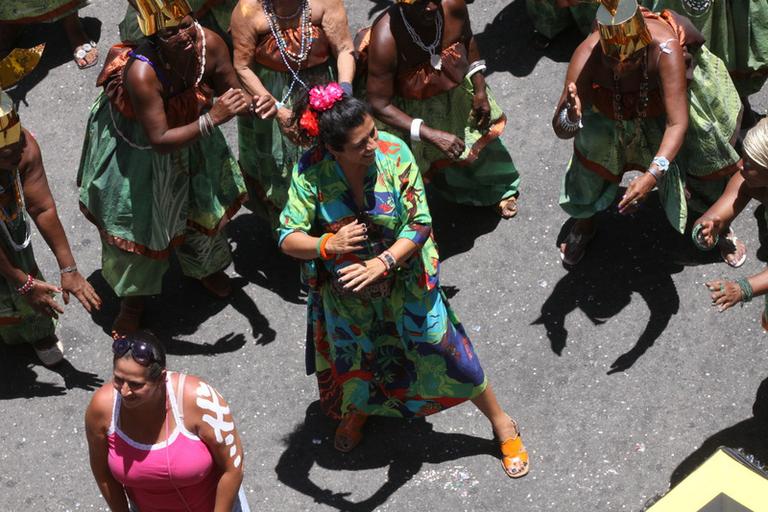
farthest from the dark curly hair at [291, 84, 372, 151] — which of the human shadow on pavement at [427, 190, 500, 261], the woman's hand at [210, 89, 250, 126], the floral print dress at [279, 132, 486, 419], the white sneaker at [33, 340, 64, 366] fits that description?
the white sneaker at [33, 340, 64, 366]

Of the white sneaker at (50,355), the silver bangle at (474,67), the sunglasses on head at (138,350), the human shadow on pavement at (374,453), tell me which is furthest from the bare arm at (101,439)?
the silver bangle at (474,67)

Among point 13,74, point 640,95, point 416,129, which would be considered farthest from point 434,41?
point 13,74

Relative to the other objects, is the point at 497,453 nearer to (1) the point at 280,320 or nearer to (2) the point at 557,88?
(1) the point at 280,320

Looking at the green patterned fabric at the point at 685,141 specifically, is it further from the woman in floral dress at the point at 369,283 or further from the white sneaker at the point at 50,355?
the white sneaker at the point at 50,355

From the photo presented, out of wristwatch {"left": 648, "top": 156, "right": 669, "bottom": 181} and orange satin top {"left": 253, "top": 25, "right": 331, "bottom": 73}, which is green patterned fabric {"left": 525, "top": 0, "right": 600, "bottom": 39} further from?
wristwatch {"left": 648, "top": 156, "right": 669, "bottom": 181}

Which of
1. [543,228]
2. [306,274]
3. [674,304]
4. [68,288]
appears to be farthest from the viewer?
[543,228]

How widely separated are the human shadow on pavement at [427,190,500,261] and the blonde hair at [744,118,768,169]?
2029mm

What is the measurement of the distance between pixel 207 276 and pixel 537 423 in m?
1.86

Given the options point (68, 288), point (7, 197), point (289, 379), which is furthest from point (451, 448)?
point (7, 197)

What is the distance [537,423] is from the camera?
5.81m

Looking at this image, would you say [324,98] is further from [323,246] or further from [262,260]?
[262,260]

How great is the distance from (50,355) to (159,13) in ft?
6.45

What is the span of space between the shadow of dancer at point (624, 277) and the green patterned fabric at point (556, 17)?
1.27m

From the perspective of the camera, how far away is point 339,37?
5852 millimetres
